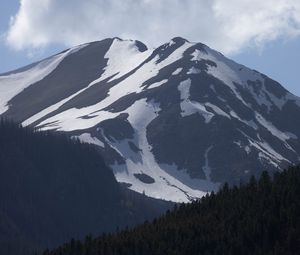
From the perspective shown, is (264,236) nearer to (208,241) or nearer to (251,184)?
(208,241)

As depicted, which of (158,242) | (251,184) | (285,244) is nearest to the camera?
(285,244)

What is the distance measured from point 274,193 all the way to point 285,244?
18478 mm

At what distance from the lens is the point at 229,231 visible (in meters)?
134

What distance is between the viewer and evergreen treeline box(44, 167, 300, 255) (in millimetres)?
128500

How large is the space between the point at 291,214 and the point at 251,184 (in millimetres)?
25072

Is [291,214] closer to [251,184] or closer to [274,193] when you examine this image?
[274,193]

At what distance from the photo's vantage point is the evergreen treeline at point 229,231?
128 metres

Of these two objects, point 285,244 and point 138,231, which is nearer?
point 285,244

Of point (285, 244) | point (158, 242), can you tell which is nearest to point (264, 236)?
point (285, 244)

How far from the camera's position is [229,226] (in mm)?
→ 136875

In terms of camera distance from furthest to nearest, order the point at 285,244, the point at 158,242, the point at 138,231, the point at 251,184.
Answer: the point at 251,184, the point at 138,231, the point at 158,242, the point at 285,244

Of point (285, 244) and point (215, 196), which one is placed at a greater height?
point (215, 196)

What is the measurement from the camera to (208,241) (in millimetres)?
132125

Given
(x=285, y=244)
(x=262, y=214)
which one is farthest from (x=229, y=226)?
(x=285, y=244)
